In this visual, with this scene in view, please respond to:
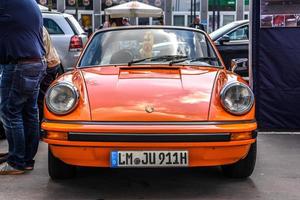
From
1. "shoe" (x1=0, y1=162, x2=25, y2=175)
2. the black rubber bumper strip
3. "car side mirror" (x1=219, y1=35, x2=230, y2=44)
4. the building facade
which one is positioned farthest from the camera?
the building facade

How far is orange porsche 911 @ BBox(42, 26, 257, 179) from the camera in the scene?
4230mm

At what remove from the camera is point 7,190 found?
15.4 ft

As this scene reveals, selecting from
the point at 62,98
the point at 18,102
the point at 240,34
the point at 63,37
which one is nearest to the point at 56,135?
the point at 62,98

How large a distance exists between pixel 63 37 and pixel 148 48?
5.94 metres

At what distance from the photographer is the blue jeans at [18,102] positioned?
5020 millimetres

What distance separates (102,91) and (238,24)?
8564 mm

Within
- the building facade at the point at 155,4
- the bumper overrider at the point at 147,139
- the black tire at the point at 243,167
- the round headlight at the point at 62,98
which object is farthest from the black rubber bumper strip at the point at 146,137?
the building facade at the point at 155,4

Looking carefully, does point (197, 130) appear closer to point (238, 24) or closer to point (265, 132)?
point (265, 132)

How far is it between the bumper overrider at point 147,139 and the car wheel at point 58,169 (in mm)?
472

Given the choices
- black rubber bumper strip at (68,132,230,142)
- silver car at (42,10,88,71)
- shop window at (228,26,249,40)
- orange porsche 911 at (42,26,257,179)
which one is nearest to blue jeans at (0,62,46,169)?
orange porsche 911 at (42,26,257,179)

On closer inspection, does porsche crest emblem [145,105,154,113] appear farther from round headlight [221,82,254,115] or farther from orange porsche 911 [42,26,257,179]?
round headlight [221,82,254,115]

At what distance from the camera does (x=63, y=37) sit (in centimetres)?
A: 1116

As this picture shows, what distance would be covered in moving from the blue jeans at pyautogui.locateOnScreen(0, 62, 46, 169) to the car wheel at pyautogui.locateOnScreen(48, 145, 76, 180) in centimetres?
40

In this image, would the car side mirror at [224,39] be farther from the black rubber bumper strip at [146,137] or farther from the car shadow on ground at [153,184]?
the black rubber bumper strip at [146,137]
